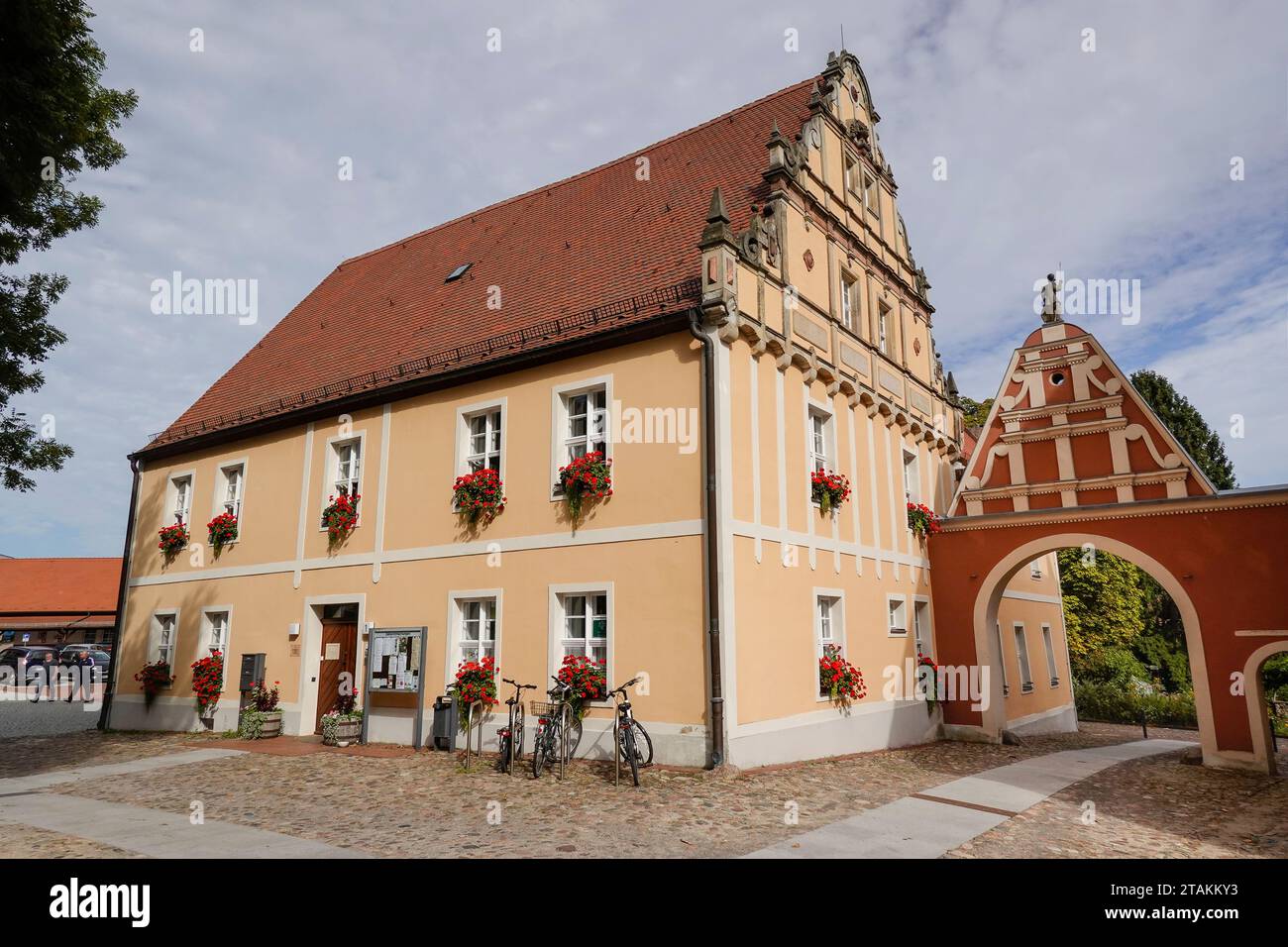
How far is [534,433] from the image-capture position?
12.8 metres

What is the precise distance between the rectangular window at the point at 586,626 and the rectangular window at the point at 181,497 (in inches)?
453

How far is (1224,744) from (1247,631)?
6.19ft

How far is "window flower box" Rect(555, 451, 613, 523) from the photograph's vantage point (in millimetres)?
11672

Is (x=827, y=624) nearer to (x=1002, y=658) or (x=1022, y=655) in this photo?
(x=1002, y=658)

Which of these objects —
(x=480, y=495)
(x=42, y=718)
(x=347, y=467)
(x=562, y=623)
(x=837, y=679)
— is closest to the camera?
(x=562, y=623)

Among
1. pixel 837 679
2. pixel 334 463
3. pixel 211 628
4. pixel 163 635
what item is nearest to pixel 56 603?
pixel 163 635

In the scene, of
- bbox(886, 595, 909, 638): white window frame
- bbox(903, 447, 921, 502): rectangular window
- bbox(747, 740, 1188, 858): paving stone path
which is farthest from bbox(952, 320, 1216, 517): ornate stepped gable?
bbox(747, 740, 1188, 858): paving stone path

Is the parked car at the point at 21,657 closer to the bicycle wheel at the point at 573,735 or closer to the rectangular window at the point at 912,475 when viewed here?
A: the bicycle wheel at the point at 573,735

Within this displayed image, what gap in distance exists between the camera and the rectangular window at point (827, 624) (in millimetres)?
12703

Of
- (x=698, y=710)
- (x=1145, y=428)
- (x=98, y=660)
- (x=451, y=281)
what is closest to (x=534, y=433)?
(x=698, y=710)

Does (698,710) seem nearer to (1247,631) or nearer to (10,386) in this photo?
(1247,631)

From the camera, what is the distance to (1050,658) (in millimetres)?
21422

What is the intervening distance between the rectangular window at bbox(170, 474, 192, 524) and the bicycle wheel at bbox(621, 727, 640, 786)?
13665 millimetres

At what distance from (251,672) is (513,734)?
765 cm
